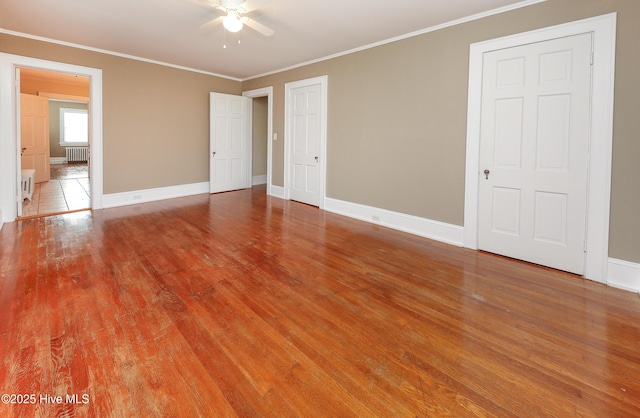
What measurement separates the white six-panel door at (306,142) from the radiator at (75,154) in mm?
11717

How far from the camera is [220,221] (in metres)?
4.98

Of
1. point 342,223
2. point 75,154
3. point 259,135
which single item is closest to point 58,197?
point 259,135

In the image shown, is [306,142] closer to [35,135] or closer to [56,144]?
[35,135]

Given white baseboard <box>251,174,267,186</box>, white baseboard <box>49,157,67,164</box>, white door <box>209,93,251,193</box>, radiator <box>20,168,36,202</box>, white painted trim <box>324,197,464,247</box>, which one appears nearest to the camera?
white painted trim <box>324,197,464,247</box>

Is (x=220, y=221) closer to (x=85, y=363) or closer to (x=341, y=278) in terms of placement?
(x=341, y=278)

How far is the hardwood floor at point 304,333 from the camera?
5.22ft

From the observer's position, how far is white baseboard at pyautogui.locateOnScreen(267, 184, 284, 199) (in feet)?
22.6

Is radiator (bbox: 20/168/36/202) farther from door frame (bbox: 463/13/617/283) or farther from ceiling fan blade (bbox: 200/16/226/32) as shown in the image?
door frame (bbox: 463/13/617/283)

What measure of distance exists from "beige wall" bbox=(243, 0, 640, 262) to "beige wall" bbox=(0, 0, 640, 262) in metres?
0.01

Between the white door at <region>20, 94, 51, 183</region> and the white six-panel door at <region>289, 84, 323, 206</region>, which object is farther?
the white door at <region>20, 94, 51, 183</region>

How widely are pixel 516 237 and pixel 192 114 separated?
20.5 ft

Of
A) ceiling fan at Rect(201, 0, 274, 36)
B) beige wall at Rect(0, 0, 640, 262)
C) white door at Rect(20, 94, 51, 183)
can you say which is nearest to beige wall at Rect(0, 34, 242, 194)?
beige wall at Rect(0, 0, 640, 262)

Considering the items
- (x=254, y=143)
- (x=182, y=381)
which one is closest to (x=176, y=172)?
(x=254, y=143)

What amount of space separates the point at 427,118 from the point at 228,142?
4.72 metres
